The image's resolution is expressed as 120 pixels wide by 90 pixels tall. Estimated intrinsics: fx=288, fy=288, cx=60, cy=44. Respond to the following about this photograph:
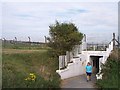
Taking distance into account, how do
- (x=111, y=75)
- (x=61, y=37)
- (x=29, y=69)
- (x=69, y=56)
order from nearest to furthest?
(x=111, y=75)
(x=29, y=69)
(x=61, y=37)
(x=69, y=56)

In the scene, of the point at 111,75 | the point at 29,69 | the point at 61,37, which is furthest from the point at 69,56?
the point at 111,75

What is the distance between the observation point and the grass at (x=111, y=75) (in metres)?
15.5

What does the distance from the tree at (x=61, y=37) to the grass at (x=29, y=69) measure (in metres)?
1.04

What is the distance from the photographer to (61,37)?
962 inches

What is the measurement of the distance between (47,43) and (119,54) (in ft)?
21.0

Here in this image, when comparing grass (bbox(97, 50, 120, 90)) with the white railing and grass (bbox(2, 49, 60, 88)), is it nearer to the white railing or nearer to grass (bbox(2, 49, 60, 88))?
grass (bbox(2, 49, 60, 88))

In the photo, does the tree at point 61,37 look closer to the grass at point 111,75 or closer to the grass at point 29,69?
the grass at point 29,69

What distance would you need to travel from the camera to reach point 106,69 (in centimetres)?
1978

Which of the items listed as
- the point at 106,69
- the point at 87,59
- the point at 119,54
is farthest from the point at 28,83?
the point at 87,59

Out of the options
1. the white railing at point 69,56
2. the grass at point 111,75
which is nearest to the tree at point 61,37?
the white railing at point 69,56

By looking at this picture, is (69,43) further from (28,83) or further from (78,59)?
(28,83)

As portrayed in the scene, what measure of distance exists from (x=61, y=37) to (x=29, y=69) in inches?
209

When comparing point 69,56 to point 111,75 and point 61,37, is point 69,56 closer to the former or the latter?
point 61,37

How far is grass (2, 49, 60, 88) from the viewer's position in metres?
14.1
